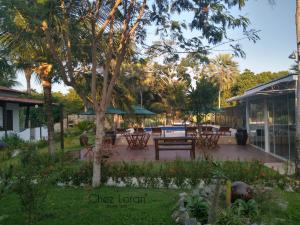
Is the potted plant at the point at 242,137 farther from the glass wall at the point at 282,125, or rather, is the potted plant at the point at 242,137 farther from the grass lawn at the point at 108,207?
the grass lawn at the point at 108,207

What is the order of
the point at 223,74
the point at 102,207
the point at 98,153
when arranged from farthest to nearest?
the point at 223,74 → the point at 98,153 → the point at 102,207

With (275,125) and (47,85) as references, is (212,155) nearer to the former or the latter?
(275,125)

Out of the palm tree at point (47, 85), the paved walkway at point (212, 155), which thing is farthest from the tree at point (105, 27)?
the paved walkway at point (212, 155)

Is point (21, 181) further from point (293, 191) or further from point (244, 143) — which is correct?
point (244, 143)

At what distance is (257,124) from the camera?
56.4ft

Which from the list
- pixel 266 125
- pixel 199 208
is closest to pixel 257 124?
pixel 266 125

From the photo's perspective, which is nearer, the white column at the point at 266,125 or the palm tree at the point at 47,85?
the palm tree at the point at 47,85

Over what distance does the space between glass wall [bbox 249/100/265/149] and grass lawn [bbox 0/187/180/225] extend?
31.7ft

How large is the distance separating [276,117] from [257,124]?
3.79 metres

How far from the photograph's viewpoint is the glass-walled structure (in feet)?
37.7

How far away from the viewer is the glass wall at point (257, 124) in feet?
52.7

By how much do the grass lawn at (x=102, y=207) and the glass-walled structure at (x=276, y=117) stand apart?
19.4 ft

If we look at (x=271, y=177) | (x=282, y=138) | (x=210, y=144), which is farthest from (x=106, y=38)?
(x=210, y=144)

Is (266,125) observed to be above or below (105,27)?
below
